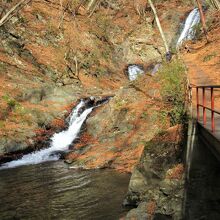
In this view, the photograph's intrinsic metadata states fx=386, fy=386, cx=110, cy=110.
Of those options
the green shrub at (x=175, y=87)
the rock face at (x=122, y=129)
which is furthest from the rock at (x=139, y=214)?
the rock face at (x=122, y=129)

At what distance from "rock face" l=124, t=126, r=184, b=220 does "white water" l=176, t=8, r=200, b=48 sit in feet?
117

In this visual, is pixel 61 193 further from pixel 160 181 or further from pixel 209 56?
pixel 209 56

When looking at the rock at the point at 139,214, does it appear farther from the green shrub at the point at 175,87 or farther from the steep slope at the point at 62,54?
the steep slope at the point at 62,54

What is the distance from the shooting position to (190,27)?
50.2 metres

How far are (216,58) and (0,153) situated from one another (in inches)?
713

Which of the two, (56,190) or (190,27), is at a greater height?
(190,27)

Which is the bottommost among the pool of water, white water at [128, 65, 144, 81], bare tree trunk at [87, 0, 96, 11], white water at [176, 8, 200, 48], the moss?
the pool of water

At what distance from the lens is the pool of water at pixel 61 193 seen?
13906mm

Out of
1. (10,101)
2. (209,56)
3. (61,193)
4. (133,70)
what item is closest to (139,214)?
(61,193)

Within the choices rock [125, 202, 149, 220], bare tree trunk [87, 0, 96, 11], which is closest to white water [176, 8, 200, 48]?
bare tree trunk [87, 0, 96, 11]

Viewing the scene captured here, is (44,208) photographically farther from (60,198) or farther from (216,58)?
(216,58)

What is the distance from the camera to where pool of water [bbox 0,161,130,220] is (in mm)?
13906

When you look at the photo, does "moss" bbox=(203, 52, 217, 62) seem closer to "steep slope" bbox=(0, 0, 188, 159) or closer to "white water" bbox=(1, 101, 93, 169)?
"steep slope" bbox=(0, 0, 188, 159)

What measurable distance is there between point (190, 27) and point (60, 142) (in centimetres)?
3014
